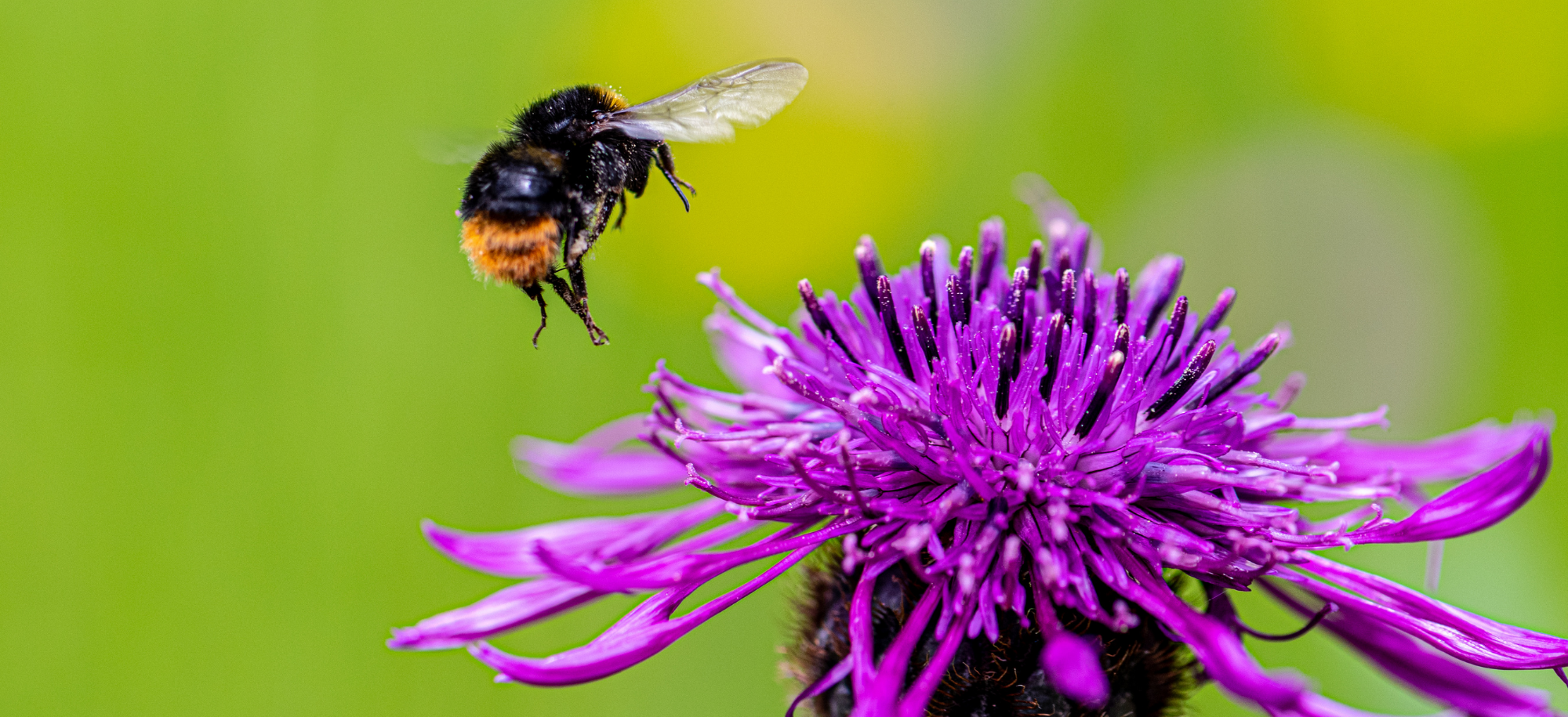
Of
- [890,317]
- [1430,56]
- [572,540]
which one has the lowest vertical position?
[572,540]

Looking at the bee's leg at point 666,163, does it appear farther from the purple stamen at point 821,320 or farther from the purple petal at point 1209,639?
the purple petal at point 1209,639

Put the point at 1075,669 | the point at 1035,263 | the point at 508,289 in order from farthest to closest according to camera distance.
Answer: the point at 508,289, the point at 1035,263, the point at 1075,669

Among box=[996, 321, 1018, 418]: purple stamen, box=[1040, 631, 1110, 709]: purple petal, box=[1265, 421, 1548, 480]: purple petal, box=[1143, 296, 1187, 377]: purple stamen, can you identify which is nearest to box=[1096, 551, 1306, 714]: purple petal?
box=[1040, 631, 1110, 709]: purple petal

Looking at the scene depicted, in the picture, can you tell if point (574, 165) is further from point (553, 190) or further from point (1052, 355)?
point (1052, 355)

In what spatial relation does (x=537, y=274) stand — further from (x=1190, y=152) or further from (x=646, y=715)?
(x=1190, y=152)

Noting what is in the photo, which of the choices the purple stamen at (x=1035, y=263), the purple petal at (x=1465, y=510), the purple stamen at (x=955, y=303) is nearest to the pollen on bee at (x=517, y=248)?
the purple stamen at (x=955, y=303)

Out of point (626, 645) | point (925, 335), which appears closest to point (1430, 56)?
point (925, 335)

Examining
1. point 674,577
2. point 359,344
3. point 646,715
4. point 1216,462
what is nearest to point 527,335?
point 359,344
